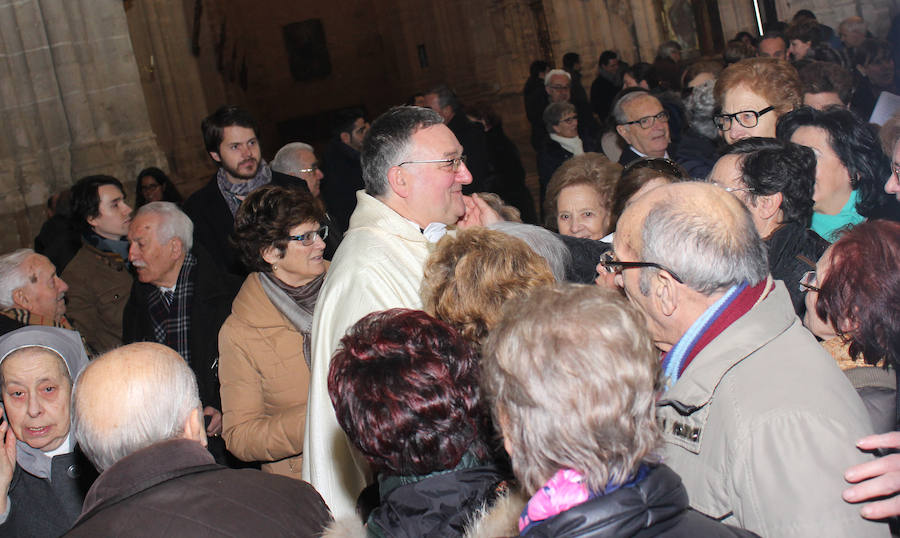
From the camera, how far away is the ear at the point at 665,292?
190cm

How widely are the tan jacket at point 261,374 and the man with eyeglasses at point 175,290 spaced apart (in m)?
0.66

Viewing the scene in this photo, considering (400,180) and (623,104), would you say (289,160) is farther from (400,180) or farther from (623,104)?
(400,180)

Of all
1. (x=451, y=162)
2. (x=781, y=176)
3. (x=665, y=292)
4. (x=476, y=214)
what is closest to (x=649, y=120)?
(x=476, y=214)

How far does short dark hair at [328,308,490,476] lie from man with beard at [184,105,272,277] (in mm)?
3258

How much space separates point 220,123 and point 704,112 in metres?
2.81

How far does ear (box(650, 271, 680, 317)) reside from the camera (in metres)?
1.90

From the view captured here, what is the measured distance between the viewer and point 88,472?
297cm

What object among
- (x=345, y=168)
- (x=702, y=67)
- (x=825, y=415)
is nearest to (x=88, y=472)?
(x=825, y=415)

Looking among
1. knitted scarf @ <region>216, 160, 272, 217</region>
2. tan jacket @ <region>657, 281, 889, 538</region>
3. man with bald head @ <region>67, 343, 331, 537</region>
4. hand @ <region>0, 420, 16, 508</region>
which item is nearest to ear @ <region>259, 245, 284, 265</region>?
hand @ <region>0, 420, 16, 508</region>

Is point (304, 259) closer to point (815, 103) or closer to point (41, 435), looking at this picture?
point (41, 435)

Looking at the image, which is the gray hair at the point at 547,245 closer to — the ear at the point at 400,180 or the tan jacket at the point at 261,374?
the ear at the point at 400,180

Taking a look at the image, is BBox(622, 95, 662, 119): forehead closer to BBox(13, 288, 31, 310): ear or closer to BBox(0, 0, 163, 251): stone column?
BBox(13, 288, 31, 310): ear

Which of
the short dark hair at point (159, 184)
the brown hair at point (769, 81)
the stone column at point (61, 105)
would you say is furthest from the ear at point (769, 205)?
the stone column at point (61, 105)

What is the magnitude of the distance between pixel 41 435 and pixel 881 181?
3340 mm
